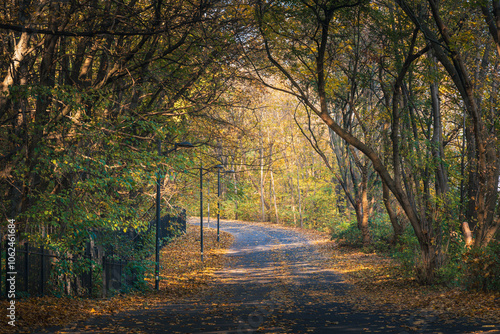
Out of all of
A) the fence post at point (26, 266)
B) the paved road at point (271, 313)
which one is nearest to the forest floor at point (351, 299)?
the paved road at point (271, 313)

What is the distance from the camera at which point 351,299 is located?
12.2 m

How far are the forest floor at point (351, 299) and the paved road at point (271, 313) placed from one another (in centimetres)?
24

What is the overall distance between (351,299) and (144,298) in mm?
5793

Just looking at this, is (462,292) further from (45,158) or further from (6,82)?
(6,82)

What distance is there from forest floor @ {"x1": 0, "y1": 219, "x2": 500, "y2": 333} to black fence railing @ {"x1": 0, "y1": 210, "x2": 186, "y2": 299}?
0.41m

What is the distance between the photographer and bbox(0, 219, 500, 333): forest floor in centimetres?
795

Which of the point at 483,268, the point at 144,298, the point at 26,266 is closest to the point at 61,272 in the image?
the point at 26,266

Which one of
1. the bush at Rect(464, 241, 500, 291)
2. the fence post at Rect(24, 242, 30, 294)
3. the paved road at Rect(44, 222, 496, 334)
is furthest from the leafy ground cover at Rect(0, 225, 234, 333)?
the bush at Rect(464, 241, 500, 291)

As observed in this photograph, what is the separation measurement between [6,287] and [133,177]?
3242 mm

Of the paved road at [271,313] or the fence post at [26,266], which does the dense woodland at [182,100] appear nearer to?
the fence post at [26,266]

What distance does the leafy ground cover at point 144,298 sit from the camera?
769 cm

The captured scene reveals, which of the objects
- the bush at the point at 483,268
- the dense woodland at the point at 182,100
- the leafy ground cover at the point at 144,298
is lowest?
the leafy ground cover at the point at 144,298

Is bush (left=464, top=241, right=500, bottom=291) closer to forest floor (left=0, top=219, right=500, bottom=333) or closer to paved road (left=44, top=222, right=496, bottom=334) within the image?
forest floor (left=0, top=219, right=500, bottom=333)

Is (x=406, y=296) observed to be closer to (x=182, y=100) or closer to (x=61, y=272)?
(x=61, y=272)
